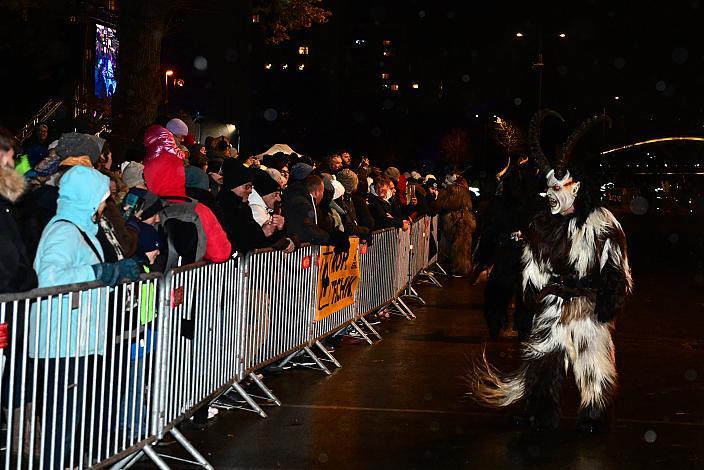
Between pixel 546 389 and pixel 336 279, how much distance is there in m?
3.90

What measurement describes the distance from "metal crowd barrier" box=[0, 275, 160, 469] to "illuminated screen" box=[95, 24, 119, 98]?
31.5 metres

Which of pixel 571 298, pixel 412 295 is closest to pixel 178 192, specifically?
pixel 571 298

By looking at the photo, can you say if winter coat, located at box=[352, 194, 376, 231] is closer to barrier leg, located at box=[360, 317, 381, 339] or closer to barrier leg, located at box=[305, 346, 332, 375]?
barrier leg, located at box=[360, 317, 381, 339]

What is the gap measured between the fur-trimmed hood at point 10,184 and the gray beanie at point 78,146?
1.59 metres

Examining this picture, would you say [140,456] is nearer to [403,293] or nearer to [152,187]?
[152,187]

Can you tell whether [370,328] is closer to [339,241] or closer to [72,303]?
[339,241]

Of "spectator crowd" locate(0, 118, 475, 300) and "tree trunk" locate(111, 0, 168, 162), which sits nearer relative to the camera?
"spectator crowd" locate(0, 118, 475, 300)

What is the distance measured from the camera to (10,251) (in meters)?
5.54

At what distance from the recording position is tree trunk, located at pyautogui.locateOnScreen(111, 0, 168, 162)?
56.7 feet

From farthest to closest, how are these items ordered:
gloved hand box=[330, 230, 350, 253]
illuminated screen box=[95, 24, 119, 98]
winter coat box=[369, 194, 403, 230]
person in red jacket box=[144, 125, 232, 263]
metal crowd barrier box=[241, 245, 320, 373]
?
1. illuminated screen box=[95, 24, 119, 98]
2. winter coat box=[369, 194, 403, 230]
3. gloved hand box=[330, 230, 350, 253]
4. metal crowd barrier box=[241, 245, 320, 373]
5. person in red jacket box=[144, 125, 232, 263]

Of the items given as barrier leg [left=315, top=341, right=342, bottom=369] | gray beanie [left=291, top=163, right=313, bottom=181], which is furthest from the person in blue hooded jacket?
gray beanie [left=291, top=163, right=313, bottom=181]

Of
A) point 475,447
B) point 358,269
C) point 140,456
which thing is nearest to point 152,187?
point 140,456

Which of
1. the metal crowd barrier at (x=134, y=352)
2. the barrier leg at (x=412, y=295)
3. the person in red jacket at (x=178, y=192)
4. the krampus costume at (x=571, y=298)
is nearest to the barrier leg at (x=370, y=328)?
the metal crowd barrier at (x=134, y=352)

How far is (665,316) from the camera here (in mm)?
16547
